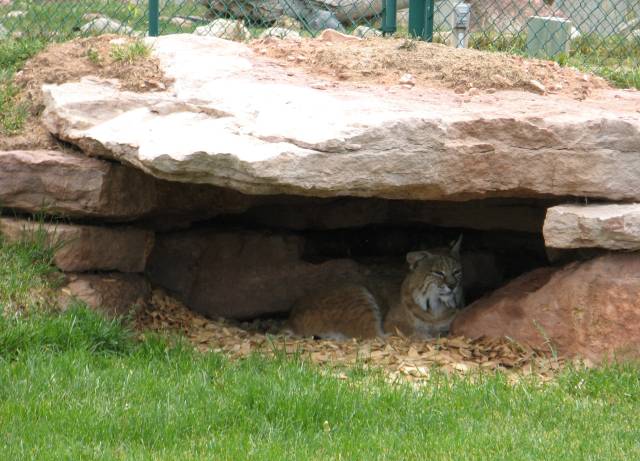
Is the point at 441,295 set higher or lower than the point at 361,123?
lower

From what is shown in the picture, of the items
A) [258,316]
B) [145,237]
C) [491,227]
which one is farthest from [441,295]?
[145,237]

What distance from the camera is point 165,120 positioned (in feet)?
20.2

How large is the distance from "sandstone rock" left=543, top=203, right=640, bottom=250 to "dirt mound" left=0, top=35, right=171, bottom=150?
9.04 ft

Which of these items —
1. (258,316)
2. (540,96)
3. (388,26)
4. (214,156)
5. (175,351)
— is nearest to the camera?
(214,156)

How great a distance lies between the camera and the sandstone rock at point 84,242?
6379 millimetres

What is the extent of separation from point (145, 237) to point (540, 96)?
113 inches

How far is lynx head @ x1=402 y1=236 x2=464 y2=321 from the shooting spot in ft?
24.8

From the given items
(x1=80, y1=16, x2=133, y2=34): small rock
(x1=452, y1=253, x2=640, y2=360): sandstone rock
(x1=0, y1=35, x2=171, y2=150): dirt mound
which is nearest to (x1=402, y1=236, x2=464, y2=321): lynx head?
(x1=452, y1=253, x2=640, y2=360): sandstone rock

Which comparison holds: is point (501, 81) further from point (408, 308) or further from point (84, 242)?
point (84, 242)

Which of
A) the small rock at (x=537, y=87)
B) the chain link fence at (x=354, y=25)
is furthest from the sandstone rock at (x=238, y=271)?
the small rock at (x=537, y=87)

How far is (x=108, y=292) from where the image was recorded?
656 cm

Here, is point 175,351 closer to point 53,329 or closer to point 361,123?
point 53,329

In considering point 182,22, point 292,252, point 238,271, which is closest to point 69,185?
point 238,271

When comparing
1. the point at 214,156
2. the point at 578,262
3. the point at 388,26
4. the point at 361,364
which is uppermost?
the point at 388,26
